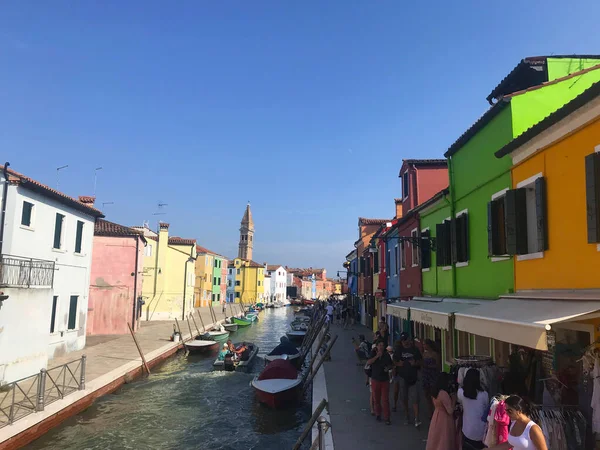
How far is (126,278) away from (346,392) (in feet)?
69.0

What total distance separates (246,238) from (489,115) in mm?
97123

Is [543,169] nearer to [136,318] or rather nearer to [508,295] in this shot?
[508,295]

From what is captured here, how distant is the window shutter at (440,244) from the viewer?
39.5 feet

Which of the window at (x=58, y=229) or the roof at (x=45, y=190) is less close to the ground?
the roof at (x=45, y=190)

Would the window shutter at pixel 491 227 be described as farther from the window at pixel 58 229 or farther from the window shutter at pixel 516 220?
the window at pixel 58 229

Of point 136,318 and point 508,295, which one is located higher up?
point 508,295

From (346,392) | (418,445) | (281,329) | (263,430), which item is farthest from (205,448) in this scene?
(281,329)

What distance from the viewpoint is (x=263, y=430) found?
1284cm

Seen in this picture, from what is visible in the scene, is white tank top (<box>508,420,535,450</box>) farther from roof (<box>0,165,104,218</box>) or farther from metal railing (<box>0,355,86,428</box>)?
roof (<box>0,165,104,218</box>)

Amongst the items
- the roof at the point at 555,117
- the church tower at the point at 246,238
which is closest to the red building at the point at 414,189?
the roof at the point at 555,117

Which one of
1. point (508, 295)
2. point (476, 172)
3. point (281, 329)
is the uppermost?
point (476, 172)

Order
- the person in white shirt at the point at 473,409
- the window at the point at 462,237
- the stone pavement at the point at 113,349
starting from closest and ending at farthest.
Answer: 1. the person in white shirt at the point at 473,409
2. the window at the point at 462,237
3. the stone pavement at the point at 113,349

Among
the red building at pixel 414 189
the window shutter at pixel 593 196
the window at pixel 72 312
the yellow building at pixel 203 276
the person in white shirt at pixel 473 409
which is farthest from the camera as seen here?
the yellow building at pixel 203 276

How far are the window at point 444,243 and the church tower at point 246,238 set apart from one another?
92.3 metres
